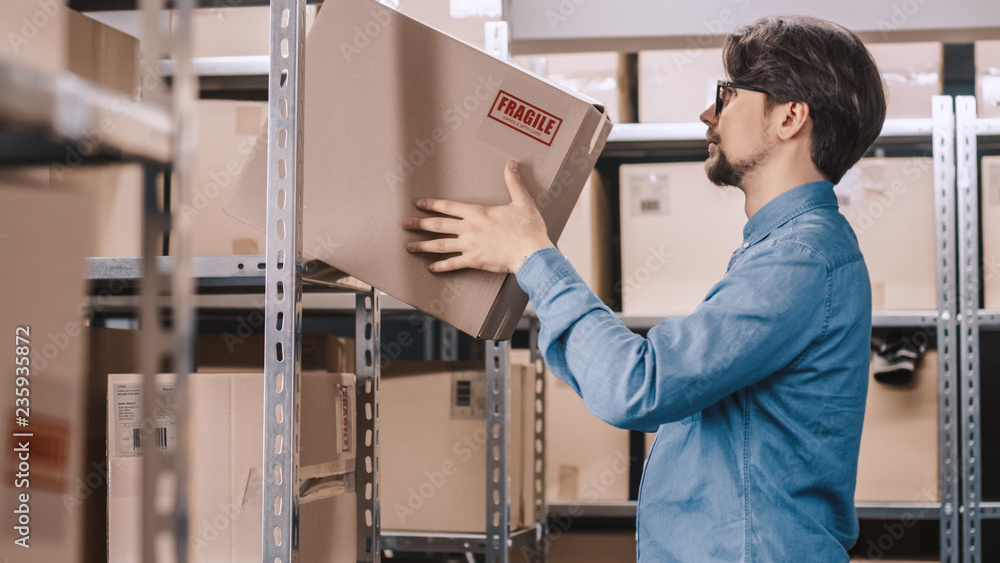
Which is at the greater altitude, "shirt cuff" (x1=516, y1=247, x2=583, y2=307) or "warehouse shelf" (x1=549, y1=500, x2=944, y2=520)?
"shirt cuff" (x1=516, y1=247, x2=583, y2=307)

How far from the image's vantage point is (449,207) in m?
0.89

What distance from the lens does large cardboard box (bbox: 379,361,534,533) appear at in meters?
1.67

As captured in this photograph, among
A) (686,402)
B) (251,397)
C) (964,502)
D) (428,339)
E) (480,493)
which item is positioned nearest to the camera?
(686,402)

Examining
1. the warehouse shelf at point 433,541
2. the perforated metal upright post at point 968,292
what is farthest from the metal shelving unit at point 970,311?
the warehouse shelf at point 433,541

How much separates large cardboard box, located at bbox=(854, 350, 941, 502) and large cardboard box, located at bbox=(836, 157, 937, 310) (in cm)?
22

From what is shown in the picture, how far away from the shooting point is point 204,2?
1696 mm

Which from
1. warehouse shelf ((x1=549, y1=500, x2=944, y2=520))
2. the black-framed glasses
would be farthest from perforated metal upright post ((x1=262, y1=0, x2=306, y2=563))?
warehouse shelf ((x1=549, y1=500, x2=944, y2=520))

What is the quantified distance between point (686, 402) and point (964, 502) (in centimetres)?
139

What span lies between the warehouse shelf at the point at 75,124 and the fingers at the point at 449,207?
0.49 metres

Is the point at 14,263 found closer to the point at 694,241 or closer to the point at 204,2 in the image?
the point at 204,2

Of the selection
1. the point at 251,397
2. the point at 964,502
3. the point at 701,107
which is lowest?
the point at 964,502

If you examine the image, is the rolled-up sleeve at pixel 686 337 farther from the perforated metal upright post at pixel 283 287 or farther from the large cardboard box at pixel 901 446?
the large cardboard box at pixel 901 446

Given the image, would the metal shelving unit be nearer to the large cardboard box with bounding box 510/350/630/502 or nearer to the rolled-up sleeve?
the large cardboard box with bounding box 510/350/630/502

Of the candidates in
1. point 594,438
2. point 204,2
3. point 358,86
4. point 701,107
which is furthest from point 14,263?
point 701,107
